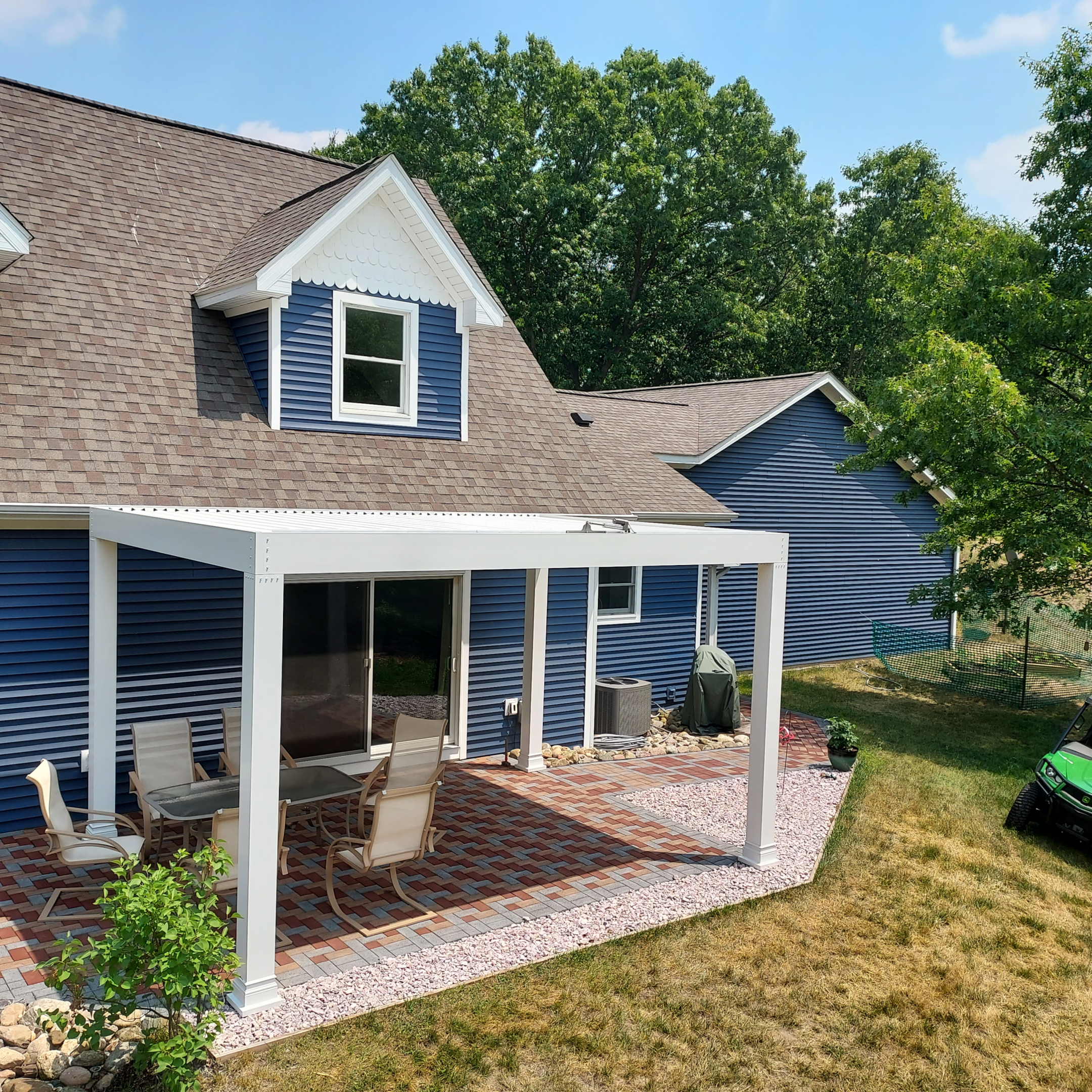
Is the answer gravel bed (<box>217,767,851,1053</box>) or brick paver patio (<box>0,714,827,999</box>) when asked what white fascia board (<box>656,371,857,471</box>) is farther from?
gravel bed (<box>217,767,851,1053</box>)

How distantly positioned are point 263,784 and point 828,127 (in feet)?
73.0

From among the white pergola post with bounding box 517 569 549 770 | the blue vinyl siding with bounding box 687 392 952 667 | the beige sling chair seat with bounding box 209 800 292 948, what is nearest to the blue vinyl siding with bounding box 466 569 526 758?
the white pergola post with bounding box 517 569 549 770

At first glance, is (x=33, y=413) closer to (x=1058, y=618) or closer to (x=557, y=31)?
(x=1058, y=618)

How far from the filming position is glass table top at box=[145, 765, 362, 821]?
763 centimetres

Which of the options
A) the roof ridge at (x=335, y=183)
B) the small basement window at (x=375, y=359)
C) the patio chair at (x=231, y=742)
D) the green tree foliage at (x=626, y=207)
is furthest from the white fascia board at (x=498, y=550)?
the green tree foliage at (x=626, y=207)

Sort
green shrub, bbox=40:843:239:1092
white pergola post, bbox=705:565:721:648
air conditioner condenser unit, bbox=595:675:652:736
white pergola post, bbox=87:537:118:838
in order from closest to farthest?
green shrub, bbox=40:843:239:1092 → white pergola post, bbox=87:537:118:838 → air conditioner condenser unit, bbox=595:675:652:736 → white pergola post, bbox=705:565:721:648

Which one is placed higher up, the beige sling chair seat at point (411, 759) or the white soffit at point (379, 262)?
the white soffit at point (379, 262)

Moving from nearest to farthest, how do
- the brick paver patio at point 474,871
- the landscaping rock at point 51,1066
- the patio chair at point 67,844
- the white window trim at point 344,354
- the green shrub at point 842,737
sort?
the landscaping rock at point 51,1066 < the brick paver patio at point 474,871 < the patio chair at point 67,844 < the white window trim at point 344,354 < the green shrub at point 842,737

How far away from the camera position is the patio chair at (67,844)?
6883 mm

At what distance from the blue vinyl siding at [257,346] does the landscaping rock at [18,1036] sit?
21.0 ft

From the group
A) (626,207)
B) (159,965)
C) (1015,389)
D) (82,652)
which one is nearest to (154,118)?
(82,652)

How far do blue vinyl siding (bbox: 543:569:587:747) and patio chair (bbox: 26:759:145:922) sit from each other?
5.78m

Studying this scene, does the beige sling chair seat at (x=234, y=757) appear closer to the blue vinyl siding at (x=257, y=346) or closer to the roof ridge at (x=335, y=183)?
the blue vinyl siding at (x=257, y=346)

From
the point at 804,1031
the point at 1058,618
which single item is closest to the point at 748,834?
the point at 804,1031
